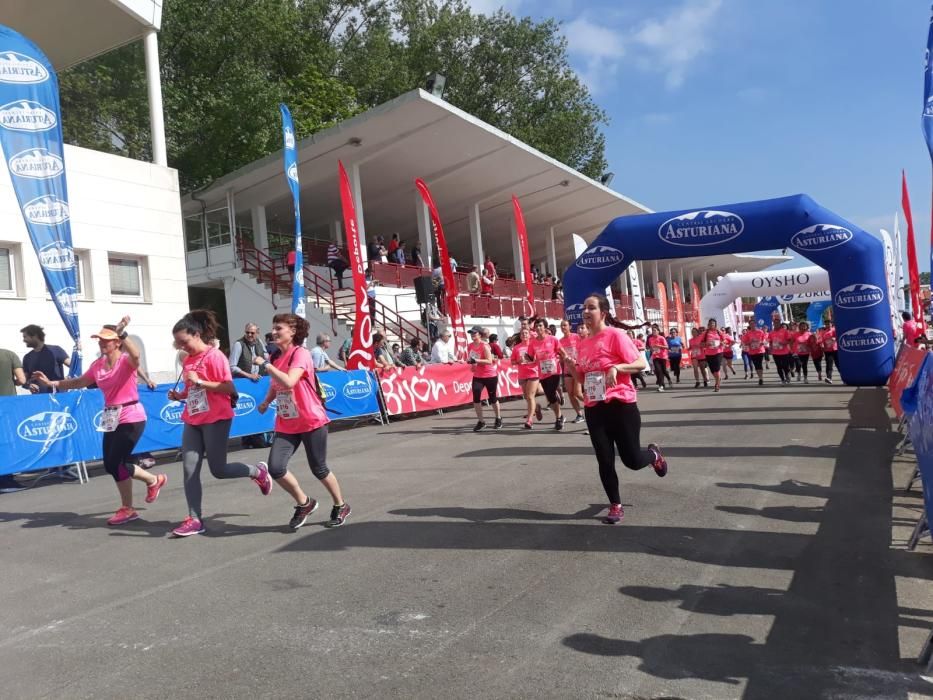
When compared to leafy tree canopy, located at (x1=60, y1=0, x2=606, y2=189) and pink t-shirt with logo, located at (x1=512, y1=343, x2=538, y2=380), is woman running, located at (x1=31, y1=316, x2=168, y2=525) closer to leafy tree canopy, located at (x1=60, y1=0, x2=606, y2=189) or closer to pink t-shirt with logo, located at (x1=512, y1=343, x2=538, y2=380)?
pink t-shirt with logo, located at (x1=512, y1=343, x2=538, y2=380)

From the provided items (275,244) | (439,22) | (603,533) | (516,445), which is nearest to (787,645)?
(603,533)

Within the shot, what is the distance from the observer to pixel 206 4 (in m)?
31.7

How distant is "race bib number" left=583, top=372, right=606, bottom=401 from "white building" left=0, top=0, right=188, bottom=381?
11.9m

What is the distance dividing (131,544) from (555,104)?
153 feet

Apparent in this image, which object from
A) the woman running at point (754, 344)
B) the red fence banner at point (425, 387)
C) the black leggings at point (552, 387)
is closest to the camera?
the black leggings at point (552, 387)

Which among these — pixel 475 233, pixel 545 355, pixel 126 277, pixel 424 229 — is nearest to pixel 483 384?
pixel 545 355

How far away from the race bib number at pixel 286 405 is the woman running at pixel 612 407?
2320 mm

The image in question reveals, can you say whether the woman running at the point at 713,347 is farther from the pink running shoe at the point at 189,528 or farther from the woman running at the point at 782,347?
the pink running shoe at the point at 189,528

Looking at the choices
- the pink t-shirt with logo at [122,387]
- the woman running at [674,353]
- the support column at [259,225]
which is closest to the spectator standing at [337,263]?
the support column at [259,225]

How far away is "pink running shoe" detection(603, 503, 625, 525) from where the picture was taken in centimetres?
573

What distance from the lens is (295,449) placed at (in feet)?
19.2

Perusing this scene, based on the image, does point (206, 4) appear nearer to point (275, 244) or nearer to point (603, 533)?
point (275, 244)

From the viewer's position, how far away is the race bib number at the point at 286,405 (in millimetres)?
5883

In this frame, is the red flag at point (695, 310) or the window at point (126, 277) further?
the red flag at point (695, 310)
